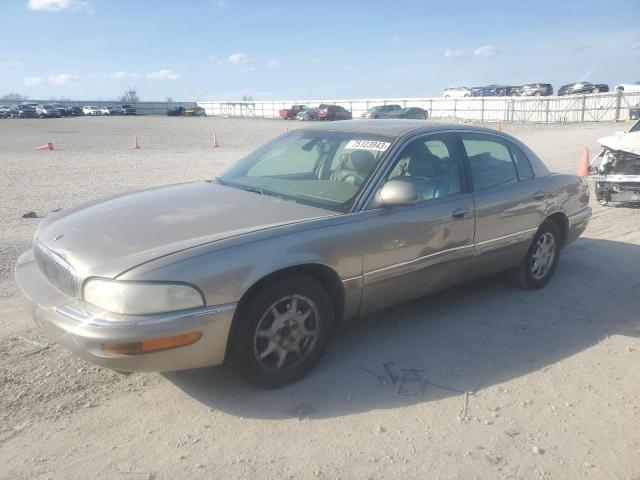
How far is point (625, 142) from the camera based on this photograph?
29.2ft

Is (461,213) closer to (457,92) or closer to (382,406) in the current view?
(382,406)

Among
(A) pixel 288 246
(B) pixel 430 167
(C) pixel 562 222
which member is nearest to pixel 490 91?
(C) pixel 562 222

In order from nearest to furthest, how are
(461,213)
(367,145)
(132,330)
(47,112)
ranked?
1. (132,330)
2. (367,145)
3. (461,213)
4. (47,112)

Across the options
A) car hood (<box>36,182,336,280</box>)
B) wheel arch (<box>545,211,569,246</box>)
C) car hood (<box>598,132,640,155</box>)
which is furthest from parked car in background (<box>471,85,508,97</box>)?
car hood (<box>36,182,336,280</box>)

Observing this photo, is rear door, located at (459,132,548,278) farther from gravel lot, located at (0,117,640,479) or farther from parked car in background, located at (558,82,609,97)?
parked car in background, located at (558,82,609,97)

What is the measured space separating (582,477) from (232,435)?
1774 mm

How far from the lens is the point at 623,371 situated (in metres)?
3.71

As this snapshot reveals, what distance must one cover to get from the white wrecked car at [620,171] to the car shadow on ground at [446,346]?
348 cm

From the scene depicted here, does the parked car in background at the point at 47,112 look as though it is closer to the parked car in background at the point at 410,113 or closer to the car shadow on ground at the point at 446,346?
the parked car in background at the point at 410,113

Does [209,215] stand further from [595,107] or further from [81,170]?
[595,107]

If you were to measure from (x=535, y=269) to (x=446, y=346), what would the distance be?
5.62 ft

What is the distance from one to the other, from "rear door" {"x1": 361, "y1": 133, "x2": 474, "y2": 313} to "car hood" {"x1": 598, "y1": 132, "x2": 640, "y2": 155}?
583 centimetres

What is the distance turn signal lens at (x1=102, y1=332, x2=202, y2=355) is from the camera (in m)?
2.74

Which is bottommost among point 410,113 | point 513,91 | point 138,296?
point 138,296
